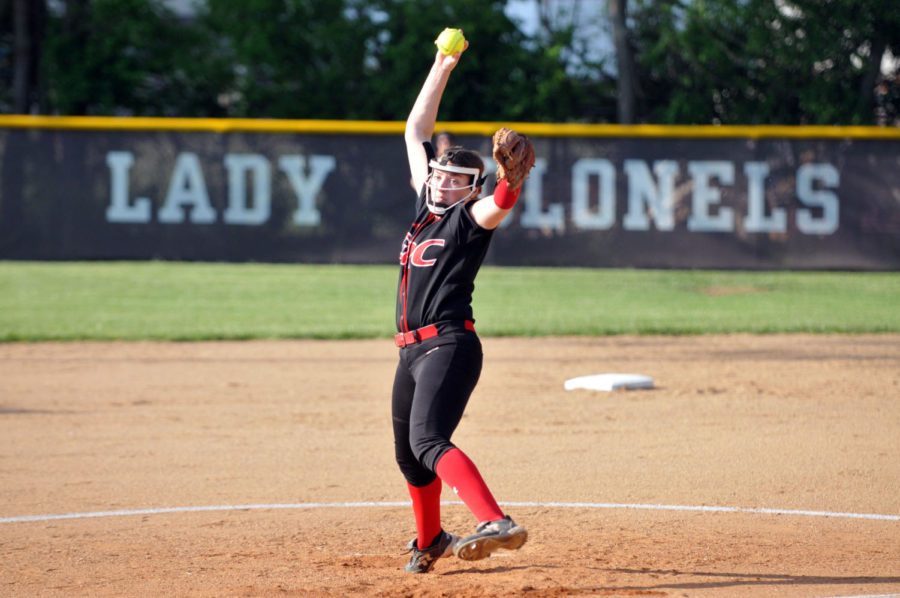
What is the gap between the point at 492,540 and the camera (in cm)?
345

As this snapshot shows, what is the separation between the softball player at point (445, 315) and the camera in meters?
3.62

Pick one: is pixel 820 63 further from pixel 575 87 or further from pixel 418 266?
pixel 418 266

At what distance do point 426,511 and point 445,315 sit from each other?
0.83 m

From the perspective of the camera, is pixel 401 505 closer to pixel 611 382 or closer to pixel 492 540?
pixel 492 540

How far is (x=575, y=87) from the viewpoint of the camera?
22.8 metres

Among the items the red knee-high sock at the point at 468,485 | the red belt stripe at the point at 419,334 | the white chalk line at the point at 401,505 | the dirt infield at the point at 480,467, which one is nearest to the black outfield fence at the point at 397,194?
the dirt infield at the point at 480,467

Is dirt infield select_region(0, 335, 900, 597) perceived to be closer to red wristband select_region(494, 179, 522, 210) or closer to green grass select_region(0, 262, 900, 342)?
red wristband select_region(494, 179, 522, 210)

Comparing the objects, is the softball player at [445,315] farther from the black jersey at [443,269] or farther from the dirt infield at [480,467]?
the dirt infield at [480,467]

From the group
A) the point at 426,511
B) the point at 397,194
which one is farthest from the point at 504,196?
the point at 397,194

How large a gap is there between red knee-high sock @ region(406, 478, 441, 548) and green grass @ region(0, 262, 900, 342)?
7302 millimetres

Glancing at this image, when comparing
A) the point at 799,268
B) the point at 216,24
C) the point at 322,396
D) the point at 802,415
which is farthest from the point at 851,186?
the point at 216,24

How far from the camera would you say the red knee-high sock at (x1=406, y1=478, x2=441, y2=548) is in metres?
4.18

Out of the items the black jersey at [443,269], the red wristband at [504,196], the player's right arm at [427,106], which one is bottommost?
the black jersey at [443,269]

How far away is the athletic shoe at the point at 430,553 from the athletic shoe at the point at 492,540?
0.65 m
